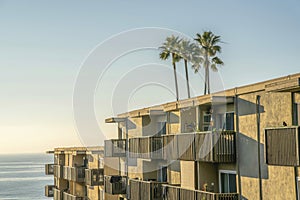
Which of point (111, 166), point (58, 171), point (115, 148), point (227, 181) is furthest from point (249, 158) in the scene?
point (58, 171)

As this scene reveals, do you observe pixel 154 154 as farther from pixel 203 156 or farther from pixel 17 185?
pixel 17 185

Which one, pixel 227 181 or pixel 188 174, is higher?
pixel 188 174

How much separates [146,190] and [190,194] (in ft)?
21.1

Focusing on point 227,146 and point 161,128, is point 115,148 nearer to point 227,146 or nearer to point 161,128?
point 161,128

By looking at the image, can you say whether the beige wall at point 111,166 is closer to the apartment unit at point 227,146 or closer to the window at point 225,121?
the apartment unit at point 227,146

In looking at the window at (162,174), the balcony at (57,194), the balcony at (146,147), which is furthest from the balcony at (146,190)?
the balcony at (57,194)

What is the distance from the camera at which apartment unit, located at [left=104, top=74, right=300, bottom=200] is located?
24000 mm

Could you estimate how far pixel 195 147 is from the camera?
30.5m

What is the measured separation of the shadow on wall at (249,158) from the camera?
26714mm

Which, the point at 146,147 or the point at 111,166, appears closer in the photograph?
the point at 146,147

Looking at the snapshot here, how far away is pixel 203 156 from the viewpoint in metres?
29.7

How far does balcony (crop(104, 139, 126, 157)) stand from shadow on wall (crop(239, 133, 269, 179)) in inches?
657

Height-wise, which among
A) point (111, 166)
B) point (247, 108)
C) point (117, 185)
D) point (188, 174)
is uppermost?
point (247, 108)

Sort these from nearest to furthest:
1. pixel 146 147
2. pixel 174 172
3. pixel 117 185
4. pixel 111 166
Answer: pixel 174 172, pixel 146 147, pixel 117 185, pixel 111 166
